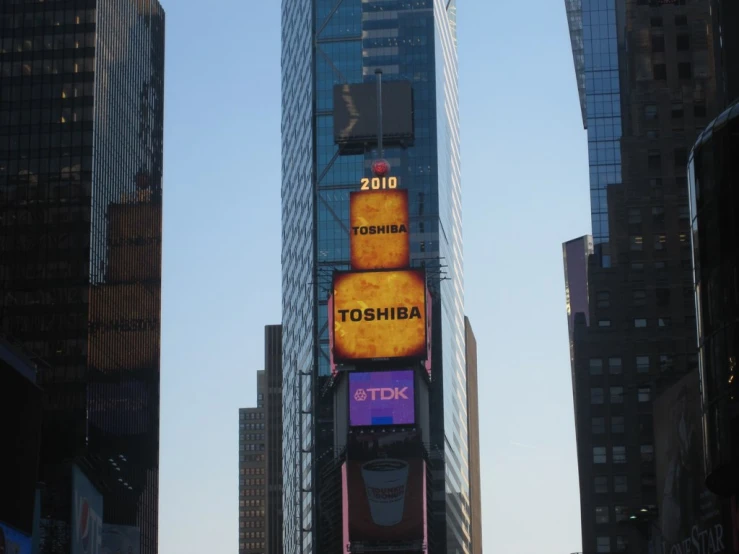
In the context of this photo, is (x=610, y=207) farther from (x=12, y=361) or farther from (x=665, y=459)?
(x=12, y=361)

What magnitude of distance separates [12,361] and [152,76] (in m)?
125

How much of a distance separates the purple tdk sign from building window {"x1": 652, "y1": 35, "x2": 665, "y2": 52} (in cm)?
4142

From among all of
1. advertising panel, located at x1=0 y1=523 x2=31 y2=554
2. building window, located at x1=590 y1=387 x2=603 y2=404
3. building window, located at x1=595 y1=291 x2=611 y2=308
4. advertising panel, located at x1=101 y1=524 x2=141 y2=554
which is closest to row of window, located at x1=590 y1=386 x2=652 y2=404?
building window, located at x1=590 y1=387 x2=603 y2=404

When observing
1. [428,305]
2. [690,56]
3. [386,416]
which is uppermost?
[690,56]

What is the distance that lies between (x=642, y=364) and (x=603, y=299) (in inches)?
229

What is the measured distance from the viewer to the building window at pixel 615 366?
121 meters

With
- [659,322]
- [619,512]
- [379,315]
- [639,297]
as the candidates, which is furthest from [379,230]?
[619,512]

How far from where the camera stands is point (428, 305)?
89.6 m

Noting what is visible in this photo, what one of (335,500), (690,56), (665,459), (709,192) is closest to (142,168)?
(690,56)

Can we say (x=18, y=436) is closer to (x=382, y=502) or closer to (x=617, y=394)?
(x=382, y=502)

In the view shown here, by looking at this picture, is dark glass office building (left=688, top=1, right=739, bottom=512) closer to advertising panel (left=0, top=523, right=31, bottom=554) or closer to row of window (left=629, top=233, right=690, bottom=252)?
advertising panel (left=0, top=523, right=31, bottom=554)

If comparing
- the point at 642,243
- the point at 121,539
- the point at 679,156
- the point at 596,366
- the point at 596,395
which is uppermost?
the point at 679,156

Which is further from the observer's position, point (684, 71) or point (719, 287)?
point (684, 71)

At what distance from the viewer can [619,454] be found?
395 feet
